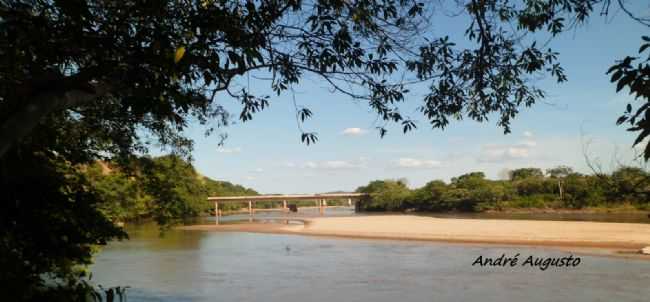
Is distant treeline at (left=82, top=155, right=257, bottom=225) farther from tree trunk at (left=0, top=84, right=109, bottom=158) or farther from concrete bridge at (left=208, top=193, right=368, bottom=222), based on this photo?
concrete bridge at (left=208, top=193, right=368, bottom=222)

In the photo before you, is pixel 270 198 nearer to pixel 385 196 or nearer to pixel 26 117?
pixel 385 196

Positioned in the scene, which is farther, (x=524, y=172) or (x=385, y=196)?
(x=385, y=196)

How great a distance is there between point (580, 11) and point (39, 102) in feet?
14.4

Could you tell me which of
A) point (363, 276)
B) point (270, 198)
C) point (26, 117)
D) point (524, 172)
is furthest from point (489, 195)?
point (26, 117)

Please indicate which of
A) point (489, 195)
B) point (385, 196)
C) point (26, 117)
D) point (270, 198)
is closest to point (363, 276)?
point (26, 117)

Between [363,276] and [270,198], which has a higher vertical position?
[270,198]

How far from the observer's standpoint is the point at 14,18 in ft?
10.2

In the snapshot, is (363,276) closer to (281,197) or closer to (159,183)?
(159,183)

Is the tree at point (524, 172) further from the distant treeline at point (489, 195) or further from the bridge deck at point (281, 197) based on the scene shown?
the bridge deck at point (281, 197)

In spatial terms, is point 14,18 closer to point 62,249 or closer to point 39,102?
point 39,102

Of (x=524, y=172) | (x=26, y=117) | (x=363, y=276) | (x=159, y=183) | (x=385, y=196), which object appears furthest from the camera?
(x=385, y=196)

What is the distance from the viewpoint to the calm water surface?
13117 mm

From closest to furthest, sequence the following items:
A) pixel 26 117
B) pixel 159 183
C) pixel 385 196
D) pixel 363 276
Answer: pixel 26 117 < pixel 159 183 < pixel 363 276 < pixel 385 196

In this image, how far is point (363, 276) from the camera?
16766 mm
